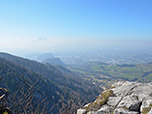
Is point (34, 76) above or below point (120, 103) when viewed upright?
below

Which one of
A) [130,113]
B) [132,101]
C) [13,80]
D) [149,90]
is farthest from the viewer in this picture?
[13,80]

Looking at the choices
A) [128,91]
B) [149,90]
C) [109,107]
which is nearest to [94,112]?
[109,107]

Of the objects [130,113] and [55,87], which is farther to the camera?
[55,87]

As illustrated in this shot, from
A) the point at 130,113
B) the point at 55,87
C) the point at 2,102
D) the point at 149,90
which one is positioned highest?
the point at 149,90

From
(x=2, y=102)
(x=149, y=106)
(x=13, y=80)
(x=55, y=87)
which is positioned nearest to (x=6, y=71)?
(x=13, y=80)

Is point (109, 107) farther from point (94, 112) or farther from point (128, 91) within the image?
point (128, 91)

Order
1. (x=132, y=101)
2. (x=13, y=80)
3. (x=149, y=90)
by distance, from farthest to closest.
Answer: (x=13, y=80) → (x=149, y=90) → (x=132, y=101)

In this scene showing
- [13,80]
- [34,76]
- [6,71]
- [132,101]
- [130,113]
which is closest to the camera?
[130,113]

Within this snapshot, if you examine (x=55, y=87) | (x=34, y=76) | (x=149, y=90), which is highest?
(x=149, y=90)

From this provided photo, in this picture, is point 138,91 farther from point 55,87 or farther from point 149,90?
point 55,87
